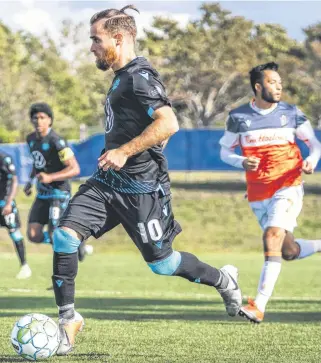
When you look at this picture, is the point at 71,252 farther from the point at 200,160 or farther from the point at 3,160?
the point at 200,160

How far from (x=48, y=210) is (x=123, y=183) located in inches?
245

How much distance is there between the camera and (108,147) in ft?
21.6

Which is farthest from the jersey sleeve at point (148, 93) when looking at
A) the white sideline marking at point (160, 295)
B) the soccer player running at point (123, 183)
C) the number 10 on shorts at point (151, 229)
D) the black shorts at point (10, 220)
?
the black shorts at point (10, 220)

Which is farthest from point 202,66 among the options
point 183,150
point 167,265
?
point 167,265

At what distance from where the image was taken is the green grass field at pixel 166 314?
6391 mm

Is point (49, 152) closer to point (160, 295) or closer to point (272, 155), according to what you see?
point (160, 295)

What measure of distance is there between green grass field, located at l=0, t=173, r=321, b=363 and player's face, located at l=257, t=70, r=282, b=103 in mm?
1948

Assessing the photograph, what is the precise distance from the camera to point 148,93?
6.33 metres

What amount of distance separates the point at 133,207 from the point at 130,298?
3890mm

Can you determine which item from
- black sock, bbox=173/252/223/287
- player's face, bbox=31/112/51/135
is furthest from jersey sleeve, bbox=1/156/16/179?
black sock, bbox=173/252/223/287

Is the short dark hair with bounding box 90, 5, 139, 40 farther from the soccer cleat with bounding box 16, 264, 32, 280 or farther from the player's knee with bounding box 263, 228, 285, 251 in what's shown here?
the soccer cleat with bounding box 16, 264, 32, 280

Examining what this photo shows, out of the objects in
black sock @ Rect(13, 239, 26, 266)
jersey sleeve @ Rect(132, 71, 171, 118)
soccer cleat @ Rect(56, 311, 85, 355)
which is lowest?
black sock @ Rect(13, 239, 26, 266)

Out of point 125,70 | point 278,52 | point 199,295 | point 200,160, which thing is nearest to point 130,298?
point 199,295

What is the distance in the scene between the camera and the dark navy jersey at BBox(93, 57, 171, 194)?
6359mm
